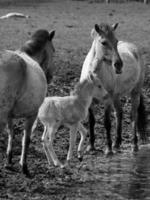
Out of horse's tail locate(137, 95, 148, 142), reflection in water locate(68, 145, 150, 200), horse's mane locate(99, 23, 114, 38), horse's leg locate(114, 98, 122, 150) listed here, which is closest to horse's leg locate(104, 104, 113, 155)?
reflection in water locate(68, 145, 150, 200)

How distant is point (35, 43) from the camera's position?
396 inches

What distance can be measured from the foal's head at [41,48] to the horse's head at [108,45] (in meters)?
0.77

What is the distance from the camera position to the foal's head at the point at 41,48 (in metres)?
9.92

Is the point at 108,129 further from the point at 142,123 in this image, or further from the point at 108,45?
the point at 142,123

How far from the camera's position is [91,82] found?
33.8ft

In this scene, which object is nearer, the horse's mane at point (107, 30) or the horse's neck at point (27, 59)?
the horse's neck at point (27, 59)

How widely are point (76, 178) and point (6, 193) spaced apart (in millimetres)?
1377

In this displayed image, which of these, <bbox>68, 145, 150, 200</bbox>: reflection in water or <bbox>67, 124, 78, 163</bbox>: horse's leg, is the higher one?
<bbox>67, 124, 78, 163</bbox>: horse's leg

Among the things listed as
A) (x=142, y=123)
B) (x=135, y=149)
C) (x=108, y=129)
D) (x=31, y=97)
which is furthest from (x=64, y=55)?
(x=31, y=97)

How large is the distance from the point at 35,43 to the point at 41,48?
16cm

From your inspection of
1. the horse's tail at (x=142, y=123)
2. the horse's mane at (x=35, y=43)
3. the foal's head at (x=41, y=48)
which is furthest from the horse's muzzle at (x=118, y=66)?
the horse's tail at (x=142, y=123)

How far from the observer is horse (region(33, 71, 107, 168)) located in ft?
32.0

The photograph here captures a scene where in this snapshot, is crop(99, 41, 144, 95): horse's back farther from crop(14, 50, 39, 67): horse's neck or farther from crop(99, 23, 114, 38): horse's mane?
crop(14, 50, 39, 67): horse's neck

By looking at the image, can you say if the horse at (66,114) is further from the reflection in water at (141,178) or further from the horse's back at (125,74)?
the reflection in water at (141,178)
